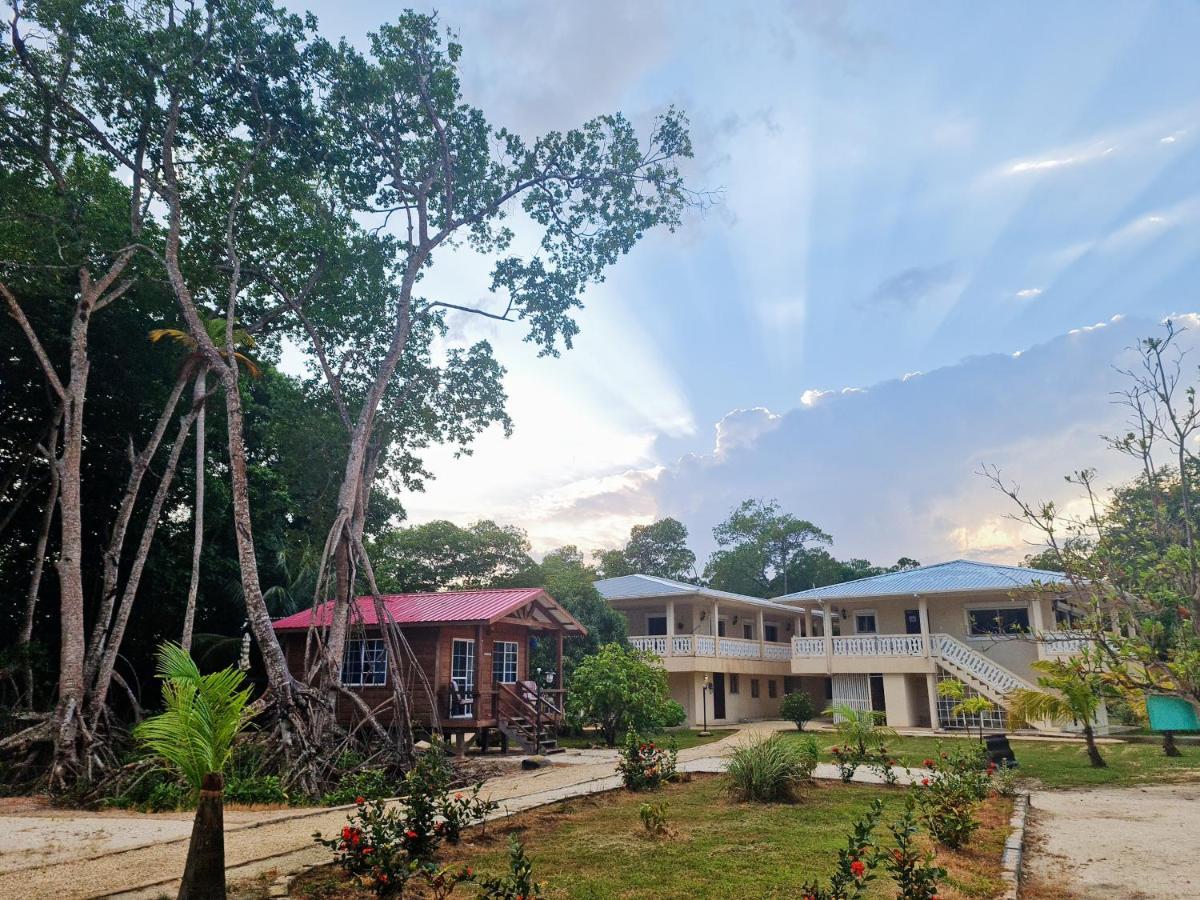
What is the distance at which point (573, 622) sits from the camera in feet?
71.7

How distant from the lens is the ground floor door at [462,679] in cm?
1798

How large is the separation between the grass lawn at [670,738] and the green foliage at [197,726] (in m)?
16.1

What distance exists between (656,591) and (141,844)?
21682 millimetres

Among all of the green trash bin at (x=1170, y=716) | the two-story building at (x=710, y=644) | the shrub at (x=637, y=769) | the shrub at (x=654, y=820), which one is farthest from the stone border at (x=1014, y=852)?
the two-story building at (x=710, y=644)

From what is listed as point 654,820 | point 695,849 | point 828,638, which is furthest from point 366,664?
point 828,638

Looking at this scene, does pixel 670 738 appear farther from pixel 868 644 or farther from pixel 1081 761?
pixel 868 644

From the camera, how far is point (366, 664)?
1928 cm

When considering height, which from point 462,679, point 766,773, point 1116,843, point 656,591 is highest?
point 656,591

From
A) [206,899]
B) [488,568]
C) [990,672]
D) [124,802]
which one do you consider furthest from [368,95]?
[488,568]

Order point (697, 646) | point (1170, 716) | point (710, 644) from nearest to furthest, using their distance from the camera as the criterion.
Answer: point (1170, 716), point (697, 646), point (710, 644)

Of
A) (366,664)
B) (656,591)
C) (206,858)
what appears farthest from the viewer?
(656,591)

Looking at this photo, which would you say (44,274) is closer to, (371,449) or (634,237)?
(371,449)

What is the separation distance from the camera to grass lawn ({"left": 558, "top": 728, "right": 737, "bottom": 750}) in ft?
69.9

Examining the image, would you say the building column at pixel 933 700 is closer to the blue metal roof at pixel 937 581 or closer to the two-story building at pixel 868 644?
the two-story building at pixel 868 644
